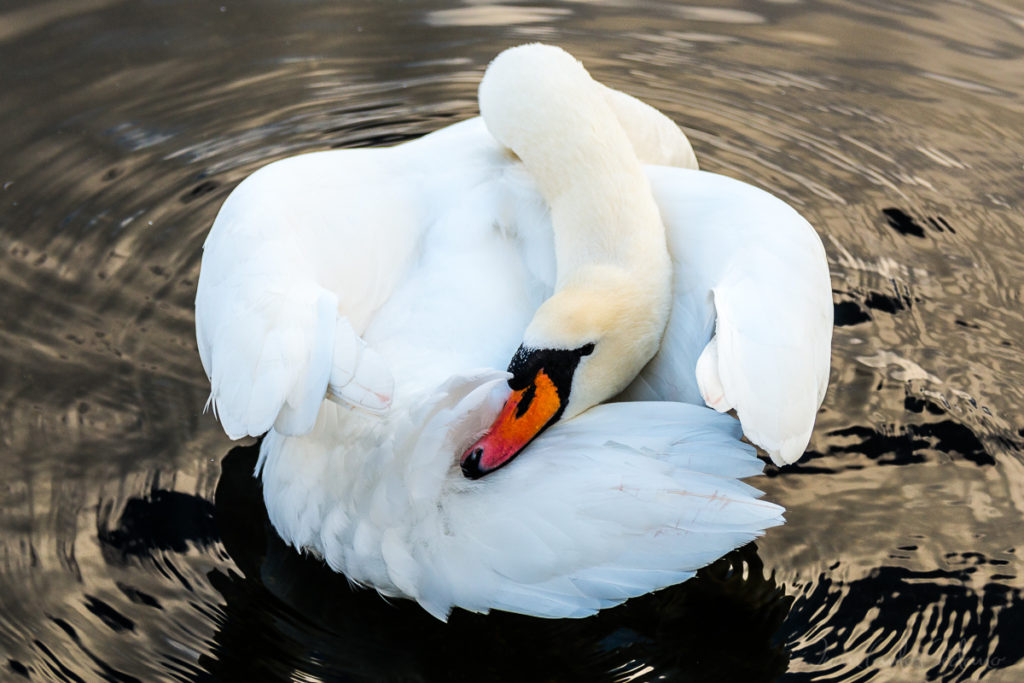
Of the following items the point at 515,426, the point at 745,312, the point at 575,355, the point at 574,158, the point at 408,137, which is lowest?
the point at 408,137

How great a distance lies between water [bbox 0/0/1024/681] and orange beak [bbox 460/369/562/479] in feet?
2.50

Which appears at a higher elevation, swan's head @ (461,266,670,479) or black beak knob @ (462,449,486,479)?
swan's head @ (461,266,670,479)

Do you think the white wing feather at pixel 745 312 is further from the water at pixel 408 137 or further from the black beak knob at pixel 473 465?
the water at pixel 408 137

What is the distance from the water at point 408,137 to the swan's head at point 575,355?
30.1 inches

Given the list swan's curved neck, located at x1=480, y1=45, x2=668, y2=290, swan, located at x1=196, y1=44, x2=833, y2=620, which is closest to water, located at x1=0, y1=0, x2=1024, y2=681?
swan, located at x1=196, y1=44, x2=833, y2=620

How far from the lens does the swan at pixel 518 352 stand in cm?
302

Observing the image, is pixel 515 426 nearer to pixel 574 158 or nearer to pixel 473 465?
pixel 473 465

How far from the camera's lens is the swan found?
302 centimetres

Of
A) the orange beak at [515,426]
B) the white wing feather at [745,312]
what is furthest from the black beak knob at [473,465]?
the white wing feather at [745,312]

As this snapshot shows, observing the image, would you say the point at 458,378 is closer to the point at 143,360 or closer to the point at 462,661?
the point at 462,661

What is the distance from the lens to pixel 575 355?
3.41 metres

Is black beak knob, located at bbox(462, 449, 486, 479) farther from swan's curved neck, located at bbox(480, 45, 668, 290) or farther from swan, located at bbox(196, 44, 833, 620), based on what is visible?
swan's curved neck, located at bbox(480, 45, 668, 290)

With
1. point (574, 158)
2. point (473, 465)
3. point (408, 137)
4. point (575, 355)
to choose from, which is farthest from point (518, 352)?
point (408, 137)

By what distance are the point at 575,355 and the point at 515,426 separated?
0.94ft
